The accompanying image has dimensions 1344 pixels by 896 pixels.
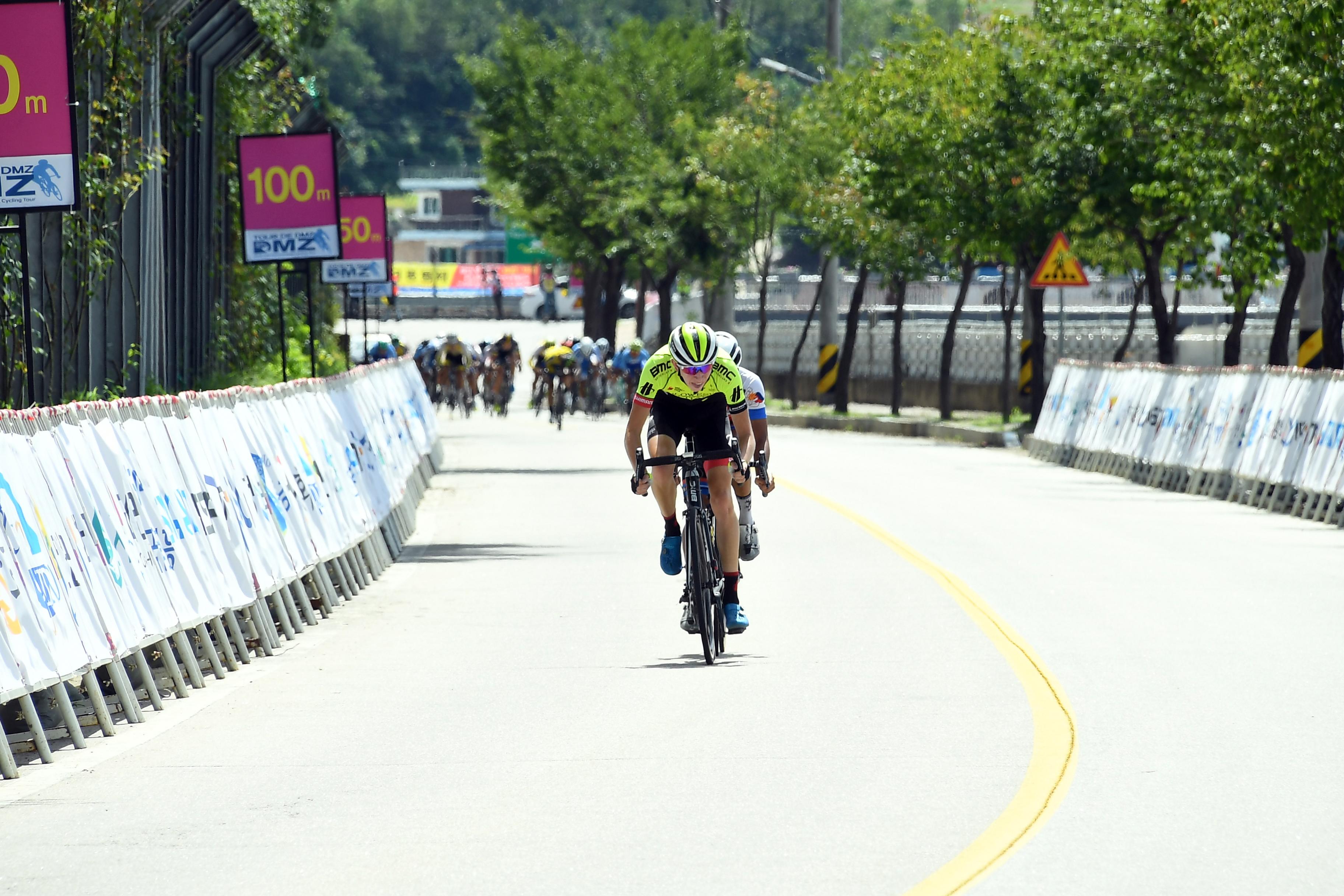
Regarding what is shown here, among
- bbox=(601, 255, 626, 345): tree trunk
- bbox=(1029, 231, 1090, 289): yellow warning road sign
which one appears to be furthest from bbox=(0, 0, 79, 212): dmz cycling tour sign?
bbox=(601, 255, 626, 345): tree trunk

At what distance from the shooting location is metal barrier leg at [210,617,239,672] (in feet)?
39.1

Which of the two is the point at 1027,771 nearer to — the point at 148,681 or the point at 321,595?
the point at 148,681

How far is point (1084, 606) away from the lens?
13867mm

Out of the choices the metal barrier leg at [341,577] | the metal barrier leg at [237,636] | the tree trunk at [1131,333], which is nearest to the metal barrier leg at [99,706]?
the metal barrier leg at [237,636]

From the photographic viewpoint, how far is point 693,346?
1126 cm

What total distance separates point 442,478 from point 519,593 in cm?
1341

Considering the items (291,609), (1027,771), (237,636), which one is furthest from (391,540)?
(1027,771)

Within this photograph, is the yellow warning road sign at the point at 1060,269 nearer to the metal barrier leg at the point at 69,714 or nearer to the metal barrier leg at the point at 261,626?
the metal barrier leg at the point at 261,626

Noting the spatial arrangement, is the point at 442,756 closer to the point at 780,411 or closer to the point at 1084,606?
the point at 1084,606

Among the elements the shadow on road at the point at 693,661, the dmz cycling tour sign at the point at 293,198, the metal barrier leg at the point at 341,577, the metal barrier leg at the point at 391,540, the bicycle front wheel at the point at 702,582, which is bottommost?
the metal barrier leg at the point at 391,540

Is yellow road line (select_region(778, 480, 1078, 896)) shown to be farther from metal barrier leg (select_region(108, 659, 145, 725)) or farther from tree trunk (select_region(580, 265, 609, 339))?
tree trunk (select_region(580, 265, 609, 339))

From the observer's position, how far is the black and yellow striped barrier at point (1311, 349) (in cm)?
2750

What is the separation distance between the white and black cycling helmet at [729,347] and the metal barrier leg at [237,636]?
2.98 meters

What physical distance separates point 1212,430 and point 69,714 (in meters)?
17.7
